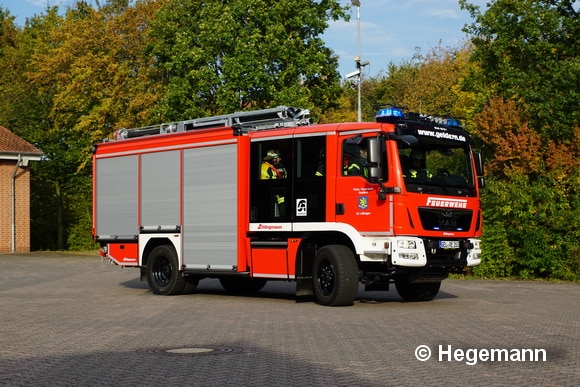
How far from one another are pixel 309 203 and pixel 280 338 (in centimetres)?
525

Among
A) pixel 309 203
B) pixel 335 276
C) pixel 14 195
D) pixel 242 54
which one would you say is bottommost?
pixel 335 276

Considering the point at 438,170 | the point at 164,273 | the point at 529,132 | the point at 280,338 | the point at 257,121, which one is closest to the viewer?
the point at 280,338

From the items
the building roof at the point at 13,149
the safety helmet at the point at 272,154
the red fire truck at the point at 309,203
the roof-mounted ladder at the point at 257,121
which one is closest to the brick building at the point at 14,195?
the building roof at the point at 13,149

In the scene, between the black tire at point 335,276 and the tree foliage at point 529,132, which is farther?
the tree foliage at point 529,132

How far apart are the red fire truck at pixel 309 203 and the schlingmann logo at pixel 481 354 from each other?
5131mm

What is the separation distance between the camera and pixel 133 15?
1882 inches

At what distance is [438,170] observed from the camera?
55.5 ft

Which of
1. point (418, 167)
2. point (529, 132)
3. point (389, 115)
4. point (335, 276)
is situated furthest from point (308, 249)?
point (529, 132)

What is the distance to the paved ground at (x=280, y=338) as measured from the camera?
9086 mm

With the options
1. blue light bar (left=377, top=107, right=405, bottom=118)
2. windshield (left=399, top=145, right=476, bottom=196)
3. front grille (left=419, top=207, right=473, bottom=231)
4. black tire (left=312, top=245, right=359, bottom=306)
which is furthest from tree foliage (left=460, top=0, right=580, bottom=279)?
black tire (left=312, top=245, right=359, bottom=306)

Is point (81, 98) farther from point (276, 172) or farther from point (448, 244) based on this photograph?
point (448, 244)

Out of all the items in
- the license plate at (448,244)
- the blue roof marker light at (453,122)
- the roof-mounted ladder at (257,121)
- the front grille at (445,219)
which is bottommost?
the license plate at (448,244)

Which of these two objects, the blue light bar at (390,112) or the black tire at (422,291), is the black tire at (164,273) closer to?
the black tire at (422,291)

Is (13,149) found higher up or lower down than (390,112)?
higher up
